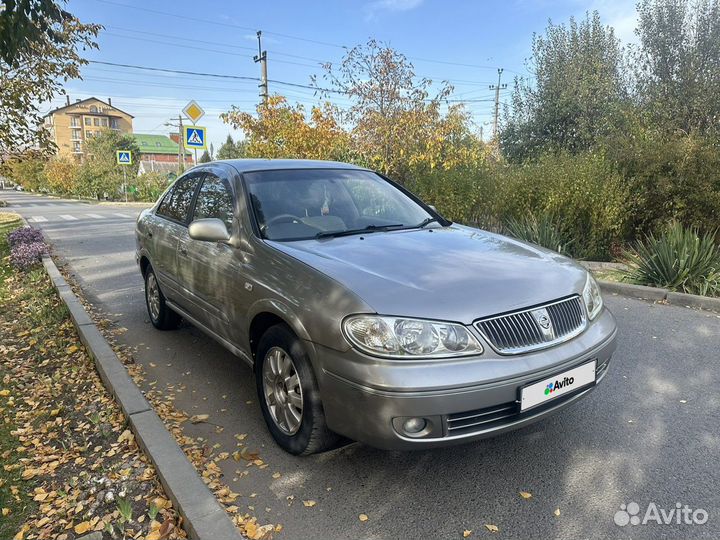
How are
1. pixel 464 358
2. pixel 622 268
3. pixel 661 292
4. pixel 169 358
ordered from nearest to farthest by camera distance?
pixel 464 358 < pixel 169 358 < pixel 661 292 < pixel 622 268

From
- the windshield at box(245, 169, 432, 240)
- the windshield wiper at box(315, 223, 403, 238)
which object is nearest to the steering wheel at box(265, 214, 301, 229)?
the windshield at box(245, 169, 432, 240)

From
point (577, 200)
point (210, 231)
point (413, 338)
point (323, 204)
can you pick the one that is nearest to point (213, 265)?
point (210, 231)

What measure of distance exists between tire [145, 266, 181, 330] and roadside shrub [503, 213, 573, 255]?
541 centimetres

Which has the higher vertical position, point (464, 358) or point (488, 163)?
point (488, 163)

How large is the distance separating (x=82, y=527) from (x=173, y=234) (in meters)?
2.65

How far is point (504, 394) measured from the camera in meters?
2.39

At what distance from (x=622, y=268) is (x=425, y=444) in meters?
6.29

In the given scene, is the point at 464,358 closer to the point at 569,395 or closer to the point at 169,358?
the point at 569,395

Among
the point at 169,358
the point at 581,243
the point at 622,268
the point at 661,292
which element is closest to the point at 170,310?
the point at 169,358

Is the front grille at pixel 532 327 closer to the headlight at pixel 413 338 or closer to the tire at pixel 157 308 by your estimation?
the headlight at pixel 413 338

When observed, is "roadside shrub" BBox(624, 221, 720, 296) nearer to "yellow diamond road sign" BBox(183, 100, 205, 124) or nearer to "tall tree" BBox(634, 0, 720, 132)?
"tall tree" BBox(634, 0, 720, 132)

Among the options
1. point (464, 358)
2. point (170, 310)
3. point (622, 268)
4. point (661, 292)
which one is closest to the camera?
point (464, 358)

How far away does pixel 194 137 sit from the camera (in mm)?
13469

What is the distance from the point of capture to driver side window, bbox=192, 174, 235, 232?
12.4ft
